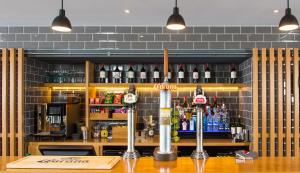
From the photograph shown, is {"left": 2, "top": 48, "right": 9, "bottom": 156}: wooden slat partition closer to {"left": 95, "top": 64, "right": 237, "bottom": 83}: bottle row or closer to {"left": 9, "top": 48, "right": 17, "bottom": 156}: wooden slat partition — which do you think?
{"left": 9, "top": 48, "right": 17, "bottom": 156}: wooden slat partition

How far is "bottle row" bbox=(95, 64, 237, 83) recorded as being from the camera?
5512 millimetres

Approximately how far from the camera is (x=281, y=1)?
144 inches

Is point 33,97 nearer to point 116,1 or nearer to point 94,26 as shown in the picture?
point 94,26

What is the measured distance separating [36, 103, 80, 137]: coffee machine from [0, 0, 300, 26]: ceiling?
1262 mm

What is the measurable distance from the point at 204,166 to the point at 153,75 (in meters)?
3.35

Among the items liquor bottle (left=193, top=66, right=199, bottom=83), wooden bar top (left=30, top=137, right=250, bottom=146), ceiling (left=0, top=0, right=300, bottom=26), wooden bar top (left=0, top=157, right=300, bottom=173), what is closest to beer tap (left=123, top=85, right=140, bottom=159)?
wooden bar top (left=0, top=157, right=300, bottom=173)

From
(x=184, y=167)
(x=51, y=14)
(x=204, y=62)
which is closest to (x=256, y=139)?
(x=204, y=62)

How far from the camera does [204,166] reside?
7.76 ft

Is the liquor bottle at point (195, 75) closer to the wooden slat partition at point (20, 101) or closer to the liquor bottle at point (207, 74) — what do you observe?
the liquor bottle at point (207, 74)

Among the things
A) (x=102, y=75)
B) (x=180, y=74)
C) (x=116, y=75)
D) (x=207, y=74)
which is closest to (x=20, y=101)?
(x=102, y=75)

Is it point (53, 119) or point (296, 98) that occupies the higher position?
point (296, 98)

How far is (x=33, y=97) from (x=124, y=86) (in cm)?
144

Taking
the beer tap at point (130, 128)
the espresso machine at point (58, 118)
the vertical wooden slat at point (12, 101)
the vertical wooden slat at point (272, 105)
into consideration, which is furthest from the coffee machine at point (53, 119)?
the vertical wooden slat at point (272, 105)

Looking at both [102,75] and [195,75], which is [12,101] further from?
[195,75]
